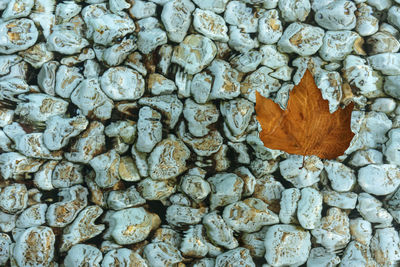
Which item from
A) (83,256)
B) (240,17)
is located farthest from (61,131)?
(240,17)

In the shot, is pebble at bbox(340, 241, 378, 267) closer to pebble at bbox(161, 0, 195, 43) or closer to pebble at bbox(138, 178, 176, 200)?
pebble at bbox(138, 178, 176, 200)

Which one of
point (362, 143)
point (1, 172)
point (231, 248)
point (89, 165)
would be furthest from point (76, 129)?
point (362, 143)

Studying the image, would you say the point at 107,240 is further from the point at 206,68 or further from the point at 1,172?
the point at 206,68

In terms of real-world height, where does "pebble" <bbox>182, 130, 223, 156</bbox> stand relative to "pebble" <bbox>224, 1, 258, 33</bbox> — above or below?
below

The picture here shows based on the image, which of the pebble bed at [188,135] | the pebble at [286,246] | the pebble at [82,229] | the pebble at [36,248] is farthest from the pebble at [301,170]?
the pebble at [36,248]

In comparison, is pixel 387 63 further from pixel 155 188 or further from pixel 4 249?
pixel 4 249

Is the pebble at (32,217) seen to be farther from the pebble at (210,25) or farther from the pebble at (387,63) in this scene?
the pebble at (387,63)

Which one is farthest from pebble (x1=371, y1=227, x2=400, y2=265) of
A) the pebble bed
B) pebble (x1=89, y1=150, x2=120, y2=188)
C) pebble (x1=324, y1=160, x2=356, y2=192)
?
pebble (x1=89, y1=150, x2=120, y2=188)
